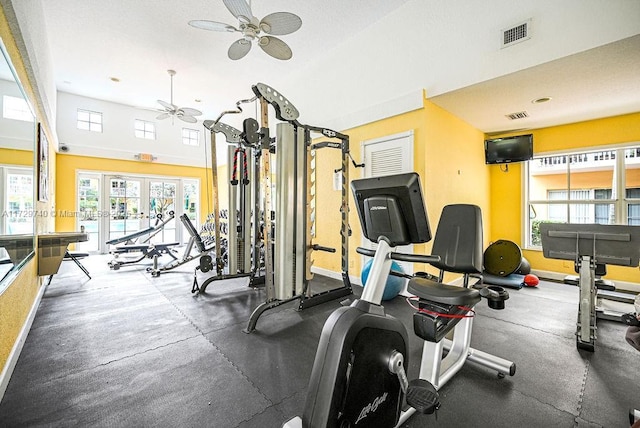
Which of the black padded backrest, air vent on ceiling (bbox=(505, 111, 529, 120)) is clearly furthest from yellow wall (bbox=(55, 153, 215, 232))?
air vent on ceiling (bbox=(505, 111, 529, 120))

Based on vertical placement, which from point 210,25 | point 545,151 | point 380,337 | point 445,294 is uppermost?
point 210,25

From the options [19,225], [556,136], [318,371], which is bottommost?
[318,371]

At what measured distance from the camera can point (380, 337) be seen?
4.00 feet

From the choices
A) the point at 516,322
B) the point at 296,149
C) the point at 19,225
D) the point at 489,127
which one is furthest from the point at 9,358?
the point at 489,127

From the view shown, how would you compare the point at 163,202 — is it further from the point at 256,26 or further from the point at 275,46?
the point at 256,26

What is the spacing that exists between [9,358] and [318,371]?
2459 millimetres

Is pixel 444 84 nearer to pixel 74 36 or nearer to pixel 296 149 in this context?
pixel 296 149

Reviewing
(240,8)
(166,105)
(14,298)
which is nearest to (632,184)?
(240,8)

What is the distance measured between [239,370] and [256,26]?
349 centimetres

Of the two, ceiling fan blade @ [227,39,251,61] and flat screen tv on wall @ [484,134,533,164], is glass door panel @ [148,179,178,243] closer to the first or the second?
ceiling fan blade @ [227,39,251,61]

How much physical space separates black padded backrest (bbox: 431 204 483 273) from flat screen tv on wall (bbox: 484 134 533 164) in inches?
147

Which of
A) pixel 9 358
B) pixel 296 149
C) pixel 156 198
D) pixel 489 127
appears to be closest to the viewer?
pixel 9 358

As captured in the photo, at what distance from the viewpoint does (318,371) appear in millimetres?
1112

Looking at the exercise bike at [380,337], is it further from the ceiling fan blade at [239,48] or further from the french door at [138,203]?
the french door at [138,203]
